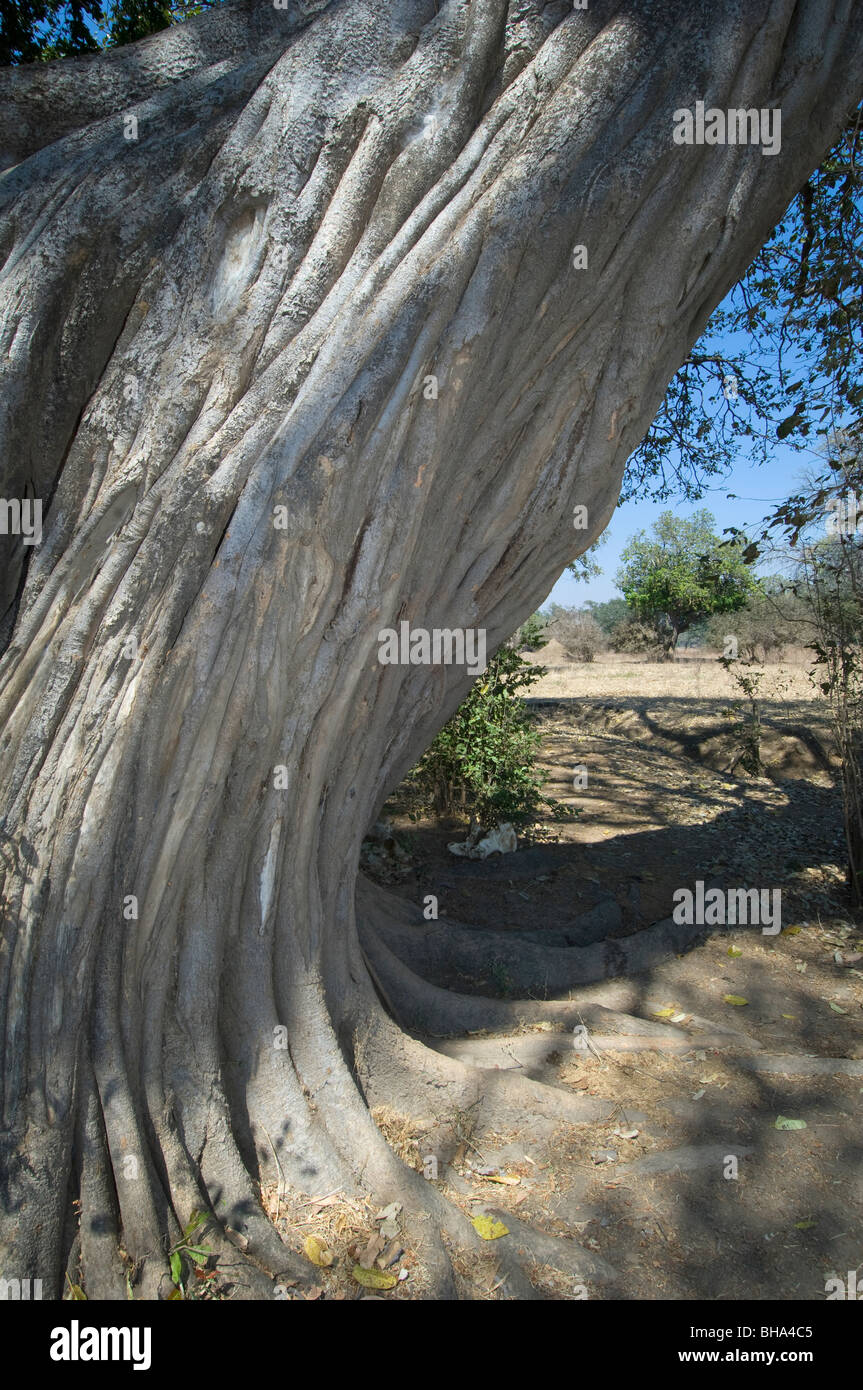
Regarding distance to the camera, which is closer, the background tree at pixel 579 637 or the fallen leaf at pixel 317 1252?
the fallen leaf at pixel 317 1252

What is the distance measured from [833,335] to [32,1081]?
7.02 metres

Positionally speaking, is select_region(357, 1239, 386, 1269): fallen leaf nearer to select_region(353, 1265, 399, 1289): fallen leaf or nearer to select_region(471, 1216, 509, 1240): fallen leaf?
select_region(353, 1265, 399, 1289): fallen leaf

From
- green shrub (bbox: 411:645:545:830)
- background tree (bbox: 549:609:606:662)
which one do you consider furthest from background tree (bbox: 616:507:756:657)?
green shrub (bbox: 411:645:545:830)

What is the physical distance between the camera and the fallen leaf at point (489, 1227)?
2.66m

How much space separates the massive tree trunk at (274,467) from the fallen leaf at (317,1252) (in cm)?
10

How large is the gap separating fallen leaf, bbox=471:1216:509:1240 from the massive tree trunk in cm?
7

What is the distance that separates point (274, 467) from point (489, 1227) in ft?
8.45

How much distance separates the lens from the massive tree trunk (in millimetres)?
2555

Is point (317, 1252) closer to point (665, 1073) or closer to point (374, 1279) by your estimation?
point (374, 1279)

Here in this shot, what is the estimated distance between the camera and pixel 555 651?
107 ft

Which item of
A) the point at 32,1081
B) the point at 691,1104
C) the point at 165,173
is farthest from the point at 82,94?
the point at 691,1104

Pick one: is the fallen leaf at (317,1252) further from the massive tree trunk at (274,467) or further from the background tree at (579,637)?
the background tree at (579,637)

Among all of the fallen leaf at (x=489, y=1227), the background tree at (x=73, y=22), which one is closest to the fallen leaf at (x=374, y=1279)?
the fallen leaf at (x=489, y=1227)
